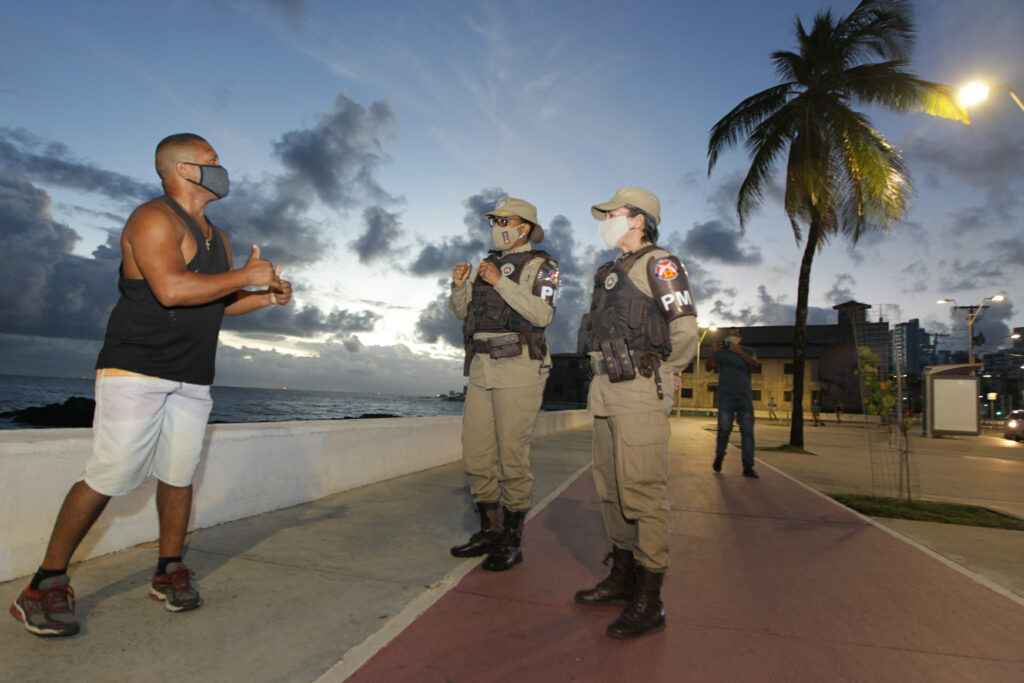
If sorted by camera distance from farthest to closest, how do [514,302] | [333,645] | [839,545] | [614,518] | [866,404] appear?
1. [866,404]
2. [839,545]
3. [514,302]
4. [614,518]
5. [333,645]

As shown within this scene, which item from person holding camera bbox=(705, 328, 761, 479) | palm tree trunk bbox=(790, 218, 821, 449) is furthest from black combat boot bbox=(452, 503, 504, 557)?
palm tree trunk bbox=(790, 218, 821, 449)

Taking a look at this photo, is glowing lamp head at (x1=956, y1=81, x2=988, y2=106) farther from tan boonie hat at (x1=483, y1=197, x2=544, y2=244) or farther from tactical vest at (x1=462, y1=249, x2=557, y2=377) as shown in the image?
tactical vest at (x1=462, y1=249, x2=557, y2=377)

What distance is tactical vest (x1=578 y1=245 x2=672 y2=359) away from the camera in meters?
2.72

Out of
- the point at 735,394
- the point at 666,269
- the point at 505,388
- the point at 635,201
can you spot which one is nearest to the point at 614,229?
the point at 635,201

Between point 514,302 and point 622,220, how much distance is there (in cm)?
73

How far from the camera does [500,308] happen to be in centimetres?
337

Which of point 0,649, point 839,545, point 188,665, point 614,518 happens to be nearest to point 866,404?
point 839,545

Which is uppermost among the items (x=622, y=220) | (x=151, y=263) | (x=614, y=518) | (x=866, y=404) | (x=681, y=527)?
(x=622, y=220)

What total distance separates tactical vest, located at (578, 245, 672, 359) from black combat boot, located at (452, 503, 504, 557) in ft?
4.09

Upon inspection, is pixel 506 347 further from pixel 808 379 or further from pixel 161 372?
pixel 808 379

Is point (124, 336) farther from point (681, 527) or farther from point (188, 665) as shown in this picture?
point (681, 527)

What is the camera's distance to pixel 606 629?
249 cm

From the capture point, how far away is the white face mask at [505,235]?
3580 millimetres

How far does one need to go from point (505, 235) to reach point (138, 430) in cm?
223
